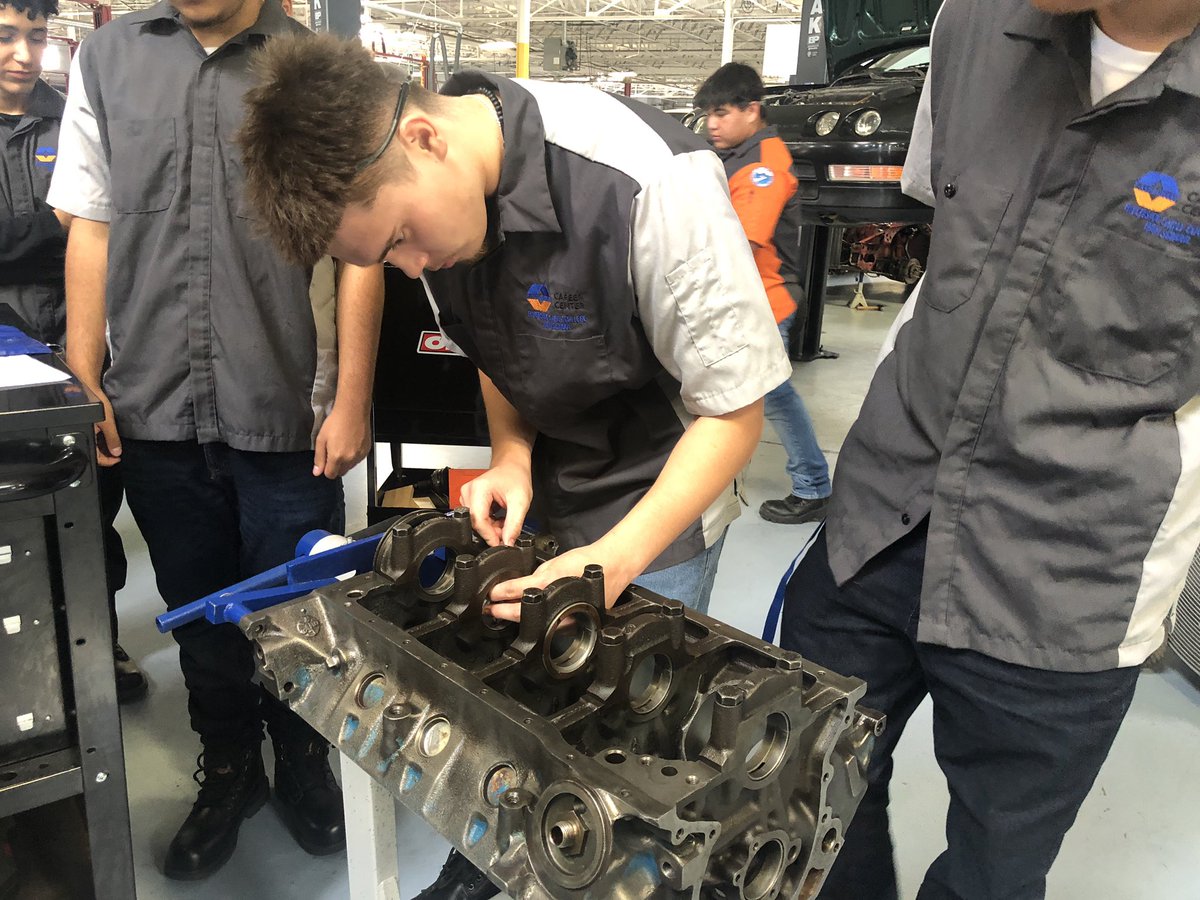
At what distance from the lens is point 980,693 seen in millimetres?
1043

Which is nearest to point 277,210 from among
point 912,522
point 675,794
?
point 675,794

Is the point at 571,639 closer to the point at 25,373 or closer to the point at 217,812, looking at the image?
the point at 25,373

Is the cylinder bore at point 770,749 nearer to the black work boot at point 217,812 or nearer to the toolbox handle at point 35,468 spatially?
the toolbox handle at point 35,468

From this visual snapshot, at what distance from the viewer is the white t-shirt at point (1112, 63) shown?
871mm

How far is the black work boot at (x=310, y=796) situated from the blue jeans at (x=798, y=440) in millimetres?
2008

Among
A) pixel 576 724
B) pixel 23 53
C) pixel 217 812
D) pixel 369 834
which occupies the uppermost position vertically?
pixel 23 53

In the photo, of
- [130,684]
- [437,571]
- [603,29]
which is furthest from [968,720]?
[603,29]

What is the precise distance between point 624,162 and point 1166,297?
0.57 m

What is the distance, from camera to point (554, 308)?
108 cm

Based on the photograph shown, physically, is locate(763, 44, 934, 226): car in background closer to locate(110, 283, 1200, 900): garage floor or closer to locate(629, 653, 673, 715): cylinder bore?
locate(110, 283, 1200, 900): garage floor

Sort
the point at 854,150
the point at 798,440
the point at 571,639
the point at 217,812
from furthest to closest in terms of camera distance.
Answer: the point at 798,440 < the point at 854,150 < the point at 217,812 < the point at 571,639

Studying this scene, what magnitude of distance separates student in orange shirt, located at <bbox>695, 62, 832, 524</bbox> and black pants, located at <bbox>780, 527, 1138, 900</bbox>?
1371 millimetres

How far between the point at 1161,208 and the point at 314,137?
0.82 metres

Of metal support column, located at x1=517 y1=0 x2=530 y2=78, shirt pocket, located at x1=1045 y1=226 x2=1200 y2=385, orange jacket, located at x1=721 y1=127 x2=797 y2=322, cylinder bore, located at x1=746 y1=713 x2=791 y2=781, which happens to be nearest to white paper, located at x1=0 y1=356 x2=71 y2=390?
cylinder bore, located at x1=746 y1=713 x2=791 y2=781
